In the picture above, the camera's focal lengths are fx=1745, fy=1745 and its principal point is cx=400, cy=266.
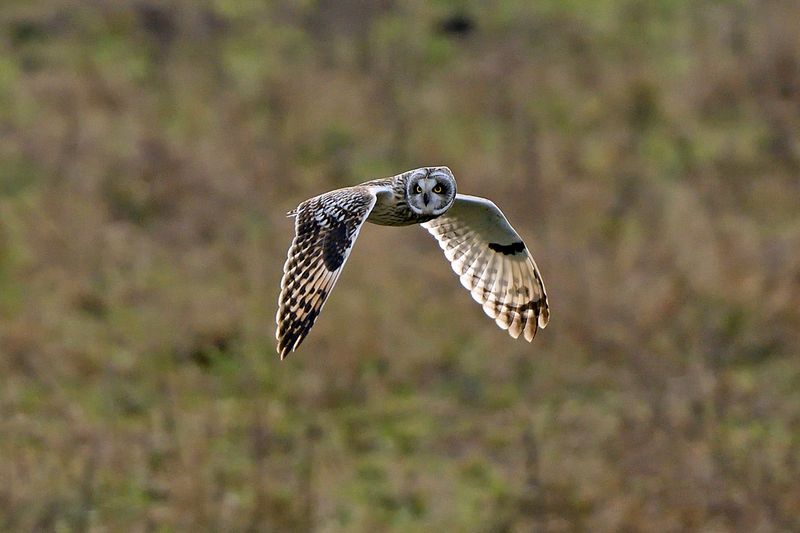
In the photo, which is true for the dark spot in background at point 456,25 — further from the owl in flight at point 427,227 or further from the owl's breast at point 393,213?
the owl's breast at point 393,213

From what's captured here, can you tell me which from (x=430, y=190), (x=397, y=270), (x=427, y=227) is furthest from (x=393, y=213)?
(x=397, y=270)

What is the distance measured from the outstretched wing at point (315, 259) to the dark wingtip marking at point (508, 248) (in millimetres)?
1310

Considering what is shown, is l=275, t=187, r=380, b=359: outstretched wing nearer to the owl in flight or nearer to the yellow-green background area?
the owl in flight

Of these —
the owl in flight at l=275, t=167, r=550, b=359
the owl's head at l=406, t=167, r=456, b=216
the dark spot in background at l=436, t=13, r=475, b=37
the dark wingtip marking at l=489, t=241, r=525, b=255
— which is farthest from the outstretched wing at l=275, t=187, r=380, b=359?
the dark spot in background at l=436, t=13, r=475, b=37

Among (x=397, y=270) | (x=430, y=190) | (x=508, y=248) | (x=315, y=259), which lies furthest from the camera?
(x=397, y=270)

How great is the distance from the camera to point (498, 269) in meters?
6.73

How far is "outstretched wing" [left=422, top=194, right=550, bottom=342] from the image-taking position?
21.8ft

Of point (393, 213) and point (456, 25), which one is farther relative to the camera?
point (456, 25)

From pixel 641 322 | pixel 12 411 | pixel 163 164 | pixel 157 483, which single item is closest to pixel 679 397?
pixel 641 322

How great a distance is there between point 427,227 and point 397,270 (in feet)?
15.9

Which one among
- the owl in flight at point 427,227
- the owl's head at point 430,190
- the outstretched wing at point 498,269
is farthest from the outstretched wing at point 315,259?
the outstretched wing at point 498,269

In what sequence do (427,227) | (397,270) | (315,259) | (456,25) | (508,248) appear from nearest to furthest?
(315,259) → (508,248) → (427,227) → (397,270) → (456,25)

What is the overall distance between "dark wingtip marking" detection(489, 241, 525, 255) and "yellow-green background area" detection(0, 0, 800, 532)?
2.67 metres

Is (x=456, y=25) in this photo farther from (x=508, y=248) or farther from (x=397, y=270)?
(x=508, y=248)
